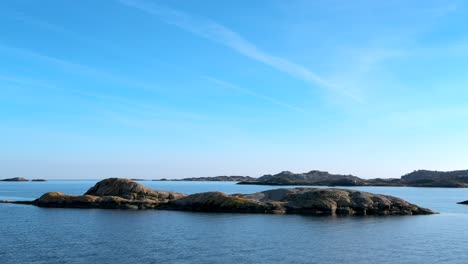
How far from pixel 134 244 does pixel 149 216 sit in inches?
1301

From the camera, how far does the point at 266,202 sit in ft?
338

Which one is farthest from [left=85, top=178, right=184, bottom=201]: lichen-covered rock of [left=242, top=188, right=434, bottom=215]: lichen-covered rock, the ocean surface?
[left=242, top=188, right=434, bottom=215]: lichen-covered rock

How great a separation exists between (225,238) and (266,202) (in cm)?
4107

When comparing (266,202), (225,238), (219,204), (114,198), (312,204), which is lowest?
(225,238)

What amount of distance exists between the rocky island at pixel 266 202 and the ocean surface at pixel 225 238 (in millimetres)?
8568

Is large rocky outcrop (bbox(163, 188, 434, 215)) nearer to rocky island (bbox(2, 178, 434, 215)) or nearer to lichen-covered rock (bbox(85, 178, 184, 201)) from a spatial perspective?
rocky island (bbox(2, 178, 434, 215))

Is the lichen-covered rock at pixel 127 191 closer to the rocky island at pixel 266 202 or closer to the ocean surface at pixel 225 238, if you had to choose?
the rocky island at pixel 266 202

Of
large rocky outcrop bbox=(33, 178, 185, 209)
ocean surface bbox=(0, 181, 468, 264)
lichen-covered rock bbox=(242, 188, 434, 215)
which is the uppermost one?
large rocky outcrop bbox=(33, 178, 185, 209)

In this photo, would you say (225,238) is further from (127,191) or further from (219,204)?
(127,191)

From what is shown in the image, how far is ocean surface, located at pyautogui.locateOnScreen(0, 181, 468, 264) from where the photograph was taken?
4966 cm

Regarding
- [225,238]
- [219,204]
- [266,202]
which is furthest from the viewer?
[219,204]

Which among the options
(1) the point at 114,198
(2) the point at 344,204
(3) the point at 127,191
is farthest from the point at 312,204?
(3) the point at 127,191

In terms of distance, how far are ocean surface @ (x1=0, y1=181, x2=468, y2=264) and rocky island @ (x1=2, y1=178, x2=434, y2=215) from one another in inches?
337

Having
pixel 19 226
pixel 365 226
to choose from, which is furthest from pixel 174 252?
pixel 365 226
